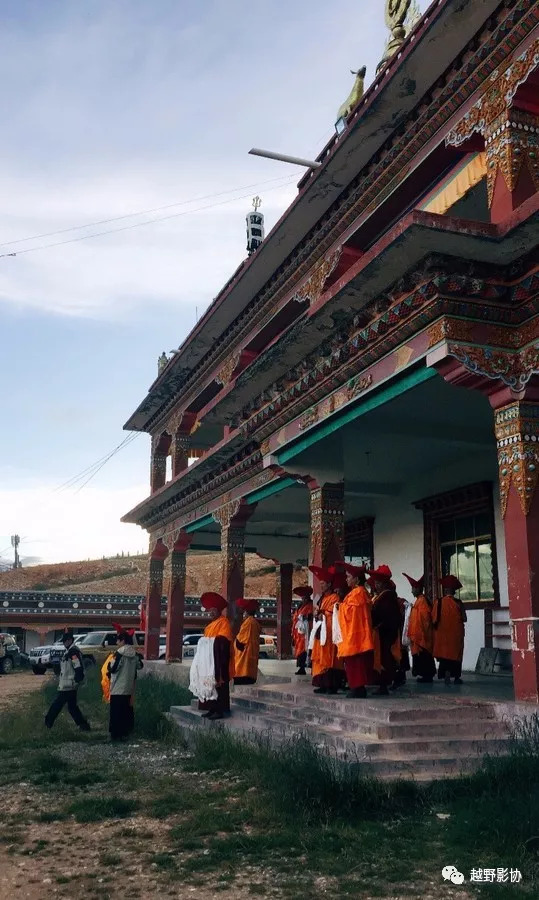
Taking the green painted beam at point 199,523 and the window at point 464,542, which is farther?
the green painted beam at point 199,523

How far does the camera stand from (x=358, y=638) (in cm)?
798

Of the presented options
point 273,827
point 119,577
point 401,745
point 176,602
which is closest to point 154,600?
point 176,602

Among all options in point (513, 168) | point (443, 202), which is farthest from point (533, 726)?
point (443, 202)

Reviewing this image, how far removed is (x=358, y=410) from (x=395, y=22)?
19.4 ft

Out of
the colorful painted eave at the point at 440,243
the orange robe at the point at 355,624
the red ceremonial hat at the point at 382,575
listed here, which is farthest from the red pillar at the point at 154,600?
the colorful painted eave at the point at 440,243

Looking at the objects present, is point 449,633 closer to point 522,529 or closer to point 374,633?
point 374,633

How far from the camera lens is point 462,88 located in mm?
8312

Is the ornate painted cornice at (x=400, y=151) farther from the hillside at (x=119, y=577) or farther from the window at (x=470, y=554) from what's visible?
the hillside at (x=119, y=577)

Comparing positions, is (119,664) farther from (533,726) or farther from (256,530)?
(256,530)

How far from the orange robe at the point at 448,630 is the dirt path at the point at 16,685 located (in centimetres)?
977

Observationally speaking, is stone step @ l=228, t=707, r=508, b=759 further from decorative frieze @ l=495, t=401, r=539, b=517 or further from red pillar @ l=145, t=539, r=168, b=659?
red pillar @ l=145, t=539, r=168, b=659

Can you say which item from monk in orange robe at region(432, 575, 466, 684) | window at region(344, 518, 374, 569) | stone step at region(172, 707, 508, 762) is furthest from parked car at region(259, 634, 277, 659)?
stone step at region(172, 707, 508, 762)

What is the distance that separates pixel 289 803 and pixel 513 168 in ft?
19.4

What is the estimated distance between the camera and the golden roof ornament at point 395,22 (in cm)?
1050
